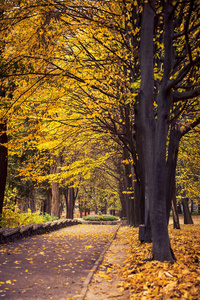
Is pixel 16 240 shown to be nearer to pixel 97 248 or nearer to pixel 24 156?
pixel 97 248

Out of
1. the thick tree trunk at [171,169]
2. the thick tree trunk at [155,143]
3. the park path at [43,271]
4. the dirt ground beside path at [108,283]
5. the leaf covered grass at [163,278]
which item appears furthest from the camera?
the thick tree trunk at [171,169]

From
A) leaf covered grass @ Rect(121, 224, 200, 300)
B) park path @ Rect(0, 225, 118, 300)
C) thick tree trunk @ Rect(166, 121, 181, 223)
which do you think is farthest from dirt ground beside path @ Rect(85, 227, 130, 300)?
thick tree trunk @ Rect(166, 121, 181, 223)

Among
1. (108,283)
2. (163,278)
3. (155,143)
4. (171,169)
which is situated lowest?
(108,283)

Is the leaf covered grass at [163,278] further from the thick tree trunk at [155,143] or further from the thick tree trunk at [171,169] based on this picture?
the thick tree trunk at [171,169]

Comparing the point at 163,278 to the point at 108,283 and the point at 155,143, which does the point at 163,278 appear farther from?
the point at 155,143

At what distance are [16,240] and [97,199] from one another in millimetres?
36403

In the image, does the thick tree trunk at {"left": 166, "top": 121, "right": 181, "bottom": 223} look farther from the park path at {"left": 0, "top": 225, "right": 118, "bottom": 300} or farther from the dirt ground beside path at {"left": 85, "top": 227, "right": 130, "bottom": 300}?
the park path at {"left": 0, "top": 225, "right": 118, "bottom": 300}

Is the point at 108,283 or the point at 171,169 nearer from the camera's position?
the point at 108,283

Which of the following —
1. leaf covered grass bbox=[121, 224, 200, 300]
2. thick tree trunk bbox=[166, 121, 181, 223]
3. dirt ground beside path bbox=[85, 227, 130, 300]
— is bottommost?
dirt ground beside path bbox=[85, 227, 130, 300]

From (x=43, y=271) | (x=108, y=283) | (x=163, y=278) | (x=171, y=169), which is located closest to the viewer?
(x=163, y=278)

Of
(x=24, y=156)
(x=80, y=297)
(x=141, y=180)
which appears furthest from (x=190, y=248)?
(x=24, y=156)

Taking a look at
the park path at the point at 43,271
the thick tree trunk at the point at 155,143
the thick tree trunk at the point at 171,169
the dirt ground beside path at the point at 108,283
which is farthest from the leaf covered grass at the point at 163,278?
the thick tree trunk at the point at 171,169

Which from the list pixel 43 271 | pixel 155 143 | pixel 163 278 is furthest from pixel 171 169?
pixel 43 271

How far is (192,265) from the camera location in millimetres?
5395
